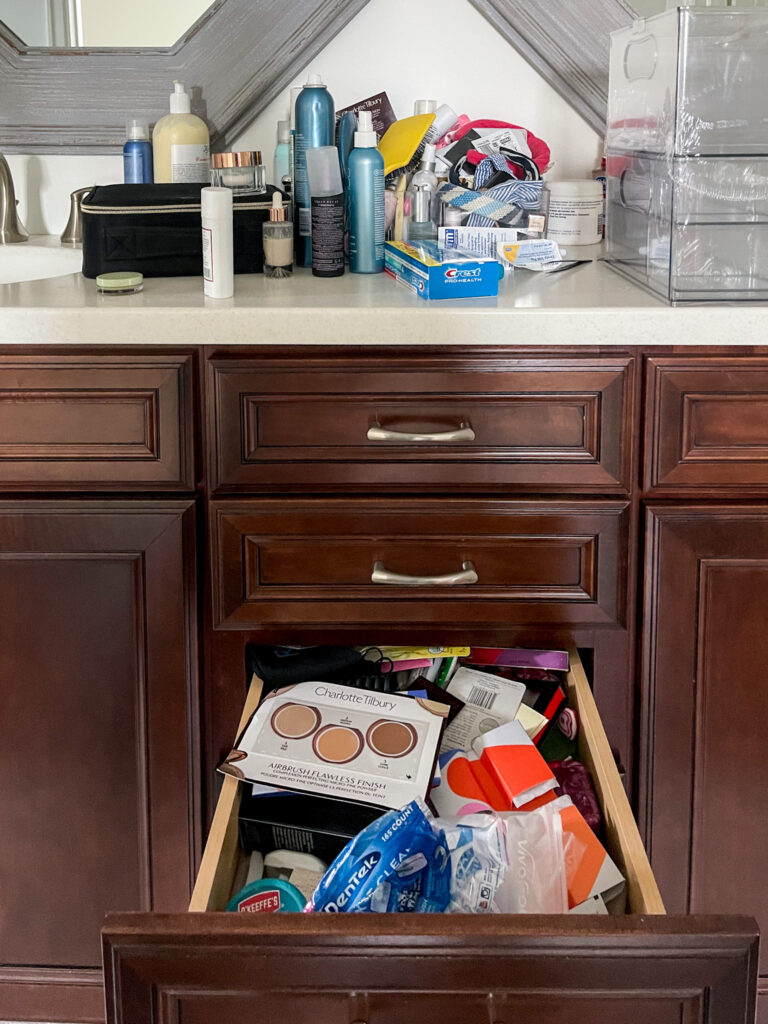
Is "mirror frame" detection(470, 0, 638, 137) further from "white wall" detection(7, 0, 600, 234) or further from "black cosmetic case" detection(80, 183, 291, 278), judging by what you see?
"black cosmetic case" detection(80, 183, 291, 278)

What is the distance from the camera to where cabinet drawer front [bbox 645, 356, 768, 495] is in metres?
1.23

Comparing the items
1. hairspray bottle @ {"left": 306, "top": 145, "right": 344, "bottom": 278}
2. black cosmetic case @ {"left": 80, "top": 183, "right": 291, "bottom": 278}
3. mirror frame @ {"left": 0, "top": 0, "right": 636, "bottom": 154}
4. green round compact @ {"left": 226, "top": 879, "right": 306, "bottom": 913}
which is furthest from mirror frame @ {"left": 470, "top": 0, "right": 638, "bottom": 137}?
green round compact @ {"left": 226, "top": 879, "right": 306, "bottom": 913}

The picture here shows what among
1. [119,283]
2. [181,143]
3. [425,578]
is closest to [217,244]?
[119,283]

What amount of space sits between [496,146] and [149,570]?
80 centimetres

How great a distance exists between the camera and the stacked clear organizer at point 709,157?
127 centimetres

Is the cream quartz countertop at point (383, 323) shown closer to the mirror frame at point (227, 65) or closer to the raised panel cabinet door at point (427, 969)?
the mirror frame at point (227, 65)

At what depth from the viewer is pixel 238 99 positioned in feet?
5.36

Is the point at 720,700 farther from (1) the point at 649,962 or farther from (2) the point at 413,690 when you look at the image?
(1) the point at 649,962

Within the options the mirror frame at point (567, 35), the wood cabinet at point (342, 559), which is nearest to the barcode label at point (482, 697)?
the wood cabinet at point (342, 559)

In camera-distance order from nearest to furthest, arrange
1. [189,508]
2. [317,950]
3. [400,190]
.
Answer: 1. [317,950]
2. [189,508]
3. [400,190]

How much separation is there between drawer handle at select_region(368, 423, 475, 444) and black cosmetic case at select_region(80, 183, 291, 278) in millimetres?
368

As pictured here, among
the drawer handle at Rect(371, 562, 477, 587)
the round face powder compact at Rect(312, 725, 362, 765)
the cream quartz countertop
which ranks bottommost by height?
the round face powder compact at Rect(312, 725, 362, 765)

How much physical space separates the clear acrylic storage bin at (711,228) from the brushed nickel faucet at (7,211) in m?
0.96

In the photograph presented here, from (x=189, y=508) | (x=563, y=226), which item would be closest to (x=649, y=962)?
(x=189, y=508)
